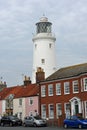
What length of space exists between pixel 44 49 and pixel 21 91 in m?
12.2

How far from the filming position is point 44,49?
81500 millimetres

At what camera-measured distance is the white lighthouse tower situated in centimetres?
8100

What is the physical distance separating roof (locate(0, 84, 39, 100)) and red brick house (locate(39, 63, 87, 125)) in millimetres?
4292

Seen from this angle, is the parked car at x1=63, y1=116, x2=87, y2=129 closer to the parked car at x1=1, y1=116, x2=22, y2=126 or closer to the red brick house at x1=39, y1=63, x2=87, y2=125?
the red brick house at x1=39, y1=63, x2=87, y2=125

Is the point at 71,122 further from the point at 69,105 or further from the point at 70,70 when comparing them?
the point at 70,70

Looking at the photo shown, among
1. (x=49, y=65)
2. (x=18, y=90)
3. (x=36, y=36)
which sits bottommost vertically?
(x=18, y=90)

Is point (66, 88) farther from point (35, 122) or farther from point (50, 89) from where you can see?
point (35, 122)

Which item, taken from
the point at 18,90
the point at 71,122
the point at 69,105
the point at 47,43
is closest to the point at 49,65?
the point at 47,43

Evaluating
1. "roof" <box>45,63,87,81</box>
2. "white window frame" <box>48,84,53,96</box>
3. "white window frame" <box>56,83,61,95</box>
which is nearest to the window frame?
"roof" <box>45,63,87,81</box>

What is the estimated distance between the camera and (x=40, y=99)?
6506cm

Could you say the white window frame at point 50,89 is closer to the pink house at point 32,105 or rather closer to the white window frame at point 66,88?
the white window frame at point 66,88

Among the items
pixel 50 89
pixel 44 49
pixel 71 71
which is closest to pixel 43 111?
pixel 50 89

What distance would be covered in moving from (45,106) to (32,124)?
30.4 feet

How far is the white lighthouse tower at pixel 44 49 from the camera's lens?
8100 centimetres
